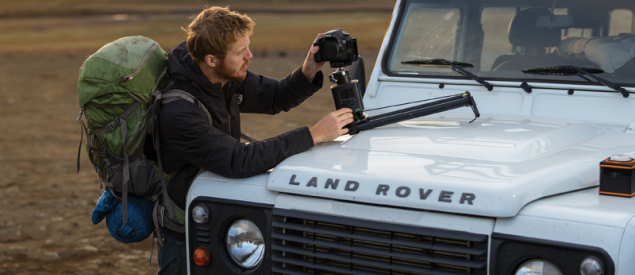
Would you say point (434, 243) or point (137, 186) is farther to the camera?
point (137, 186)

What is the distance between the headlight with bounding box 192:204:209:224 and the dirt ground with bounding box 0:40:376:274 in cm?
234

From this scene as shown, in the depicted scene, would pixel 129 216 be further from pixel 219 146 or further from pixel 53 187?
pixel 53 187

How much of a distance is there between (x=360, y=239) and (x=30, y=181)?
20.6 feet

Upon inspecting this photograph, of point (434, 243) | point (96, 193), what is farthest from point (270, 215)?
point (96, 193)

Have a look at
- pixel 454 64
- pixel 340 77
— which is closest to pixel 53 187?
pixel 340 77

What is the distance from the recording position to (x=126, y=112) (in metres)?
2.77

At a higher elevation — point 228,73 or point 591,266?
point 228,73

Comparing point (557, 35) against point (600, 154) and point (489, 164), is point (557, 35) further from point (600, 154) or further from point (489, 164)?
point (489, 164)

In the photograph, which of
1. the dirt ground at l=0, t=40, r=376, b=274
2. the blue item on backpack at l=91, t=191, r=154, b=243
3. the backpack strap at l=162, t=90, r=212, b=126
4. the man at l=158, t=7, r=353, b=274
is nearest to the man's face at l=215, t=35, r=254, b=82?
the man at l=158, t=7, r=353, b=274

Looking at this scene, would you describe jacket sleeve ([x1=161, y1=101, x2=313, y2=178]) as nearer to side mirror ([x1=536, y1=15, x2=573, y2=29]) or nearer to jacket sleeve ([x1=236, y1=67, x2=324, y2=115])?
jacket sleeve ([x1=236, y1=67, x2=324, y2=115])

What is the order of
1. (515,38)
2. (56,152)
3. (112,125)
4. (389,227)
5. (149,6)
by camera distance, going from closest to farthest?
(389,227) → (112,125) → (515,38) → (56,152) → (149,6)

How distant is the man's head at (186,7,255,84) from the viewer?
2781 mm

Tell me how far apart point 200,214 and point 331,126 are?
68cm

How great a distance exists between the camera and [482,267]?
2074 millimetres
